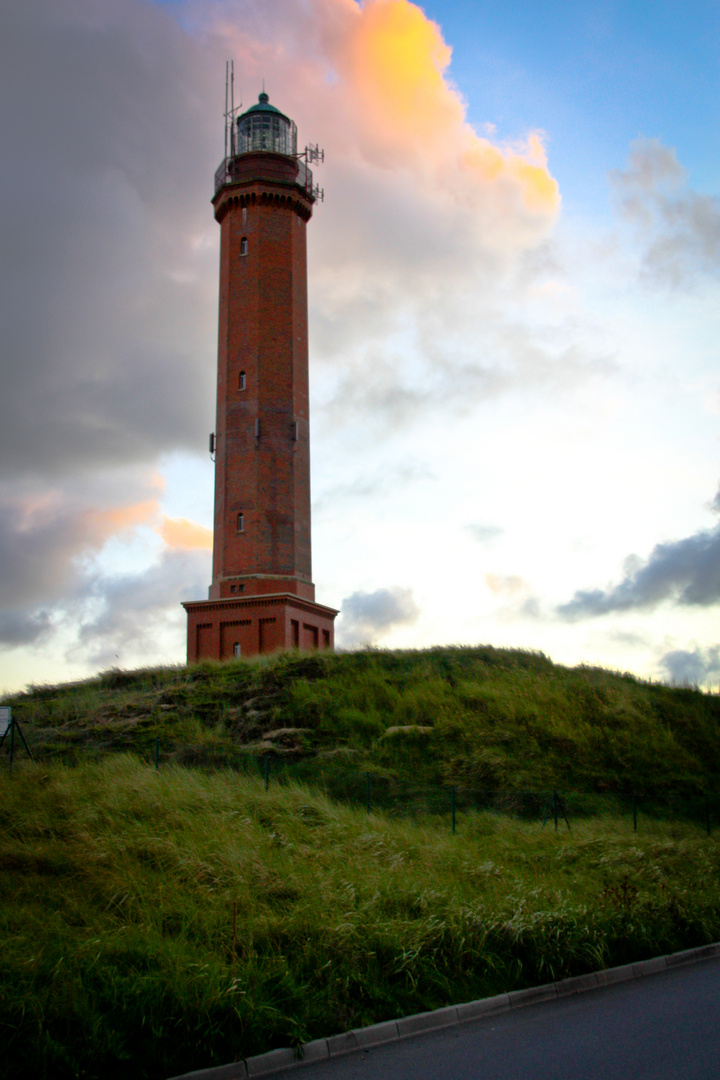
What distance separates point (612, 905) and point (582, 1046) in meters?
3.82

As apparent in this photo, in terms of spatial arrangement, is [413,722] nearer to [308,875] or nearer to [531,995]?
[308,875]

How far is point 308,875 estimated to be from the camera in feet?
33.8

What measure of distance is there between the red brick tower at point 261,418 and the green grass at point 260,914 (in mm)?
17176

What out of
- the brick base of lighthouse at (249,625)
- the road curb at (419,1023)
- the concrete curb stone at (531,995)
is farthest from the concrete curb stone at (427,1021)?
the brick base of lighthouse at (249,625)

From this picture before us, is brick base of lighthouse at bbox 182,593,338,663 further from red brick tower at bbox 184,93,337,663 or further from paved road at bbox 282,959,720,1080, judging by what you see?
paved road at bbox 282,959,720,1080

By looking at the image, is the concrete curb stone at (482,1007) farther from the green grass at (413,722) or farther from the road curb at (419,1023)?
the green grass at (413,722)

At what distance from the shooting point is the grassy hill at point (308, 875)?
6.78 m

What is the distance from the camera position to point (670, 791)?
814 inches

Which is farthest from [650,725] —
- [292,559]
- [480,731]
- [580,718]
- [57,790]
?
[57,790]

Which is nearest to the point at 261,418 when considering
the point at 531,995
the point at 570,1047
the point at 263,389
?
the point at 263,389

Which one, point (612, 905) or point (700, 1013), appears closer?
point (700, 1013)

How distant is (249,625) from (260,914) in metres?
23.2

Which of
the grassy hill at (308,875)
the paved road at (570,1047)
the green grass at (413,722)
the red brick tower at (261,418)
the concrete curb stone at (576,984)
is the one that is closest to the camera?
the paved road at (570,1047)

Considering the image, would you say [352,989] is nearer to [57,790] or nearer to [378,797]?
[57,790]
